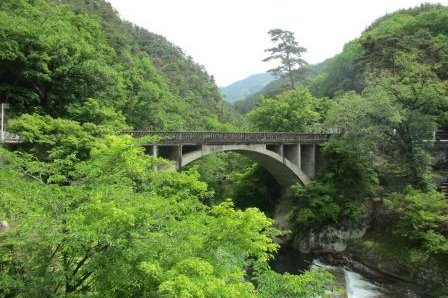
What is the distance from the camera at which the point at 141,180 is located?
11.3 meters

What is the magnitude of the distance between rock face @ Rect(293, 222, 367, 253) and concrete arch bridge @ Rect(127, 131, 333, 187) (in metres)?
5.05

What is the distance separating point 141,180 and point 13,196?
3.48 meters

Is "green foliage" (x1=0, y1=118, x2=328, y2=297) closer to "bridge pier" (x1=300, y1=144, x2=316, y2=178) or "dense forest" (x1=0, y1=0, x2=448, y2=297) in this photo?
"dense forest" (x1=0, y1=0, x2=448, y2=297)

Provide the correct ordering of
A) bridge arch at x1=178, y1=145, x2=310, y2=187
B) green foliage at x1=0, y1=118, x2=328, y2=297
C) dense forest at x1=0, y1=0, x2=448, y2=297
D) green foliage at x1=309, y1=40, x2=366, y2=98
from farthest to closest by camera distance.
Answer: green foliage at x1=309, y1=40, x2=366, y2=98 → bridge arch at x1=178, y1=145, x2=310, y2=187 → dense forest at x1=0, y1=0, x2=448, y2=297 → green foliage at x1=0, y1=118, x2=328, y2=297

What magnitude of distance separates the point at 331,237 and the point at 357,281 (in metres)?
5.11

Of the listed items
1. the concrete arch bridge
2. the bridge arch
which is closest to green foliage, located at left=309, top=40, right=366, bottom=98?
the concrete arch bridge

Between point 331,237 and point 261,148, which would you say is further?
point 261,148

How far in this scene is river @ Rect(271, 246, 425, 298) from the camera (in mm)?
19359

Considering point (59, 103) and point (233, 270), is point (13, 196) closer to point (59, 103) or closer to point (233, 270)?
point (233, 270)

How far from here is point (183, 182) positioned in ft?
37.1

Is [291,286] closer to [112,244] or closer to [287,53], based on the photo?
[112,244]

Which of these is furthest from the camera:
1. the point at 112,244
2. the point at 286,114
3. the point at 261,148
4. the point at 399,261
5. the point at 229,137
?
the point at 286,114

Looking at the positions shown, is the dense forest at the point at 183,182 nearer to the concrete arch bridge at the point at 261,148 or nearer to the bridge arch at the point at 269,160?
the bridge arch at the point at 269,160

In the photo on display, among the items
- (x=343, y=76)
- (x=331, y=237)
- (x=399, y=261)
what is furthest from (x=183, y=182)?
(x=343, y=76)
